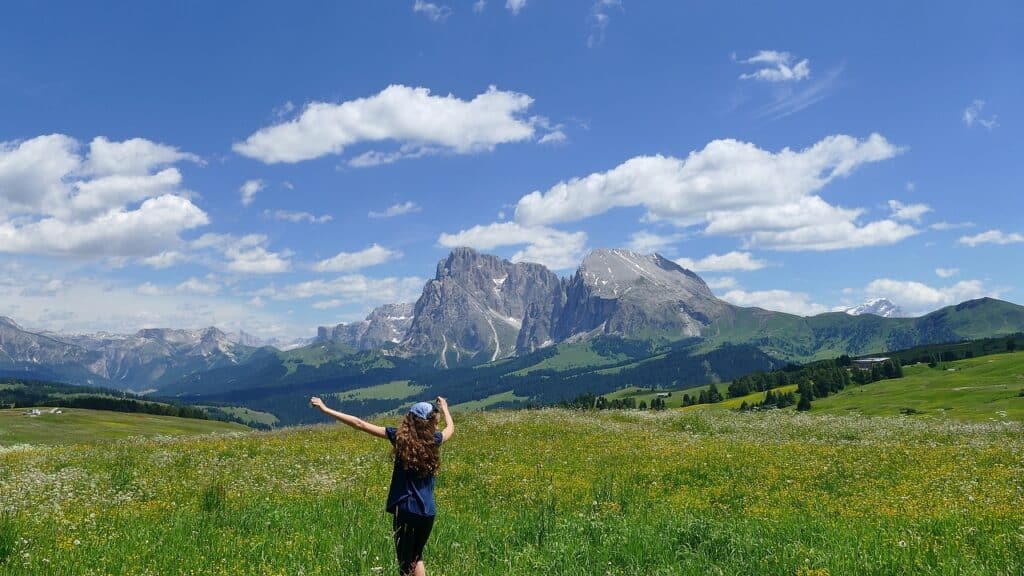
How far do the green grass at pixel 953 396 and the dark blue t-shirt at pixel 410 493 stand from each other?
61.5 metres

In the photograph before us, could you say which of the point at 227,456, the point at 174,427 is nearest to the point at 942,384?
the point at 227,456

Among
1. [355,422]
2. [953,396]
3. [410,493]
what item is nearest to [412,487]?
[410,493]

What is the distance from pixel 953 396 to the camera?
7994 centimetres

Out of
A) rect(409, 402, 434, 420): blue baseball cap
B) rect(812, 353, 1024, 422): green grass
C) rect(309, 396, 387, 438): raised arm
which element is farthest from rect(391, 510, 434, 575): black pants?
rect(812, 353, 1024, 422): green grass

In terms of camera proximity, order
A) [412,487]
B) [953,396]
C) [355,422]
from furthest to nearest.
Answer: [953,396]
[355,422]
[412,487]

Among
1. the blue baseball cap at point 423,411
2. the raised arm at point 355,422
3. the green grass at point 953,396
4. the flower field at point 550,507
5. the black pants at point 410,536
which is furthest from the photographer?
the green grass at point 953,396

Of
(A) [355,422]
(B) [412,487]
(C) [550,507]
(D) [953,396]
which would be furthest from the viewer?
(D) [953,396]

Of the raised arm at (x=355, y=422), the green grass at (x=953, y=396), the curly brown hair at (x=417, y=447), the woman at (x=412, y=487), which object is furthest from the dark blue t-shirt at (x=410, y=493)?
the green grass at (x=953, y=396)

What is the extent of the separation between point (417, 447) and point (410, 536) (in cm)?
113

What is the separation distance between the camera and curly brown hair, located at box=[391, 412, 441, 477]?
7598 millimetres

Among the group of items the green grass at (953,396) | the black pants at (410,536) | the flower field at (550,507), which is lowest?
the green grass at (953,396)

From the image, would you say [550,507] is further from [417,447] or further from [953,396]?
[953,396]

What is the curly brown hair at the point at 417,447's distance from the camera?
760cm

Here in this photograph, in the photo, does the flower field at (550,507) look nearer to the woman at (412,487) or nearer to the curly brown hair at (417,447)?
the woman at (412,487)
